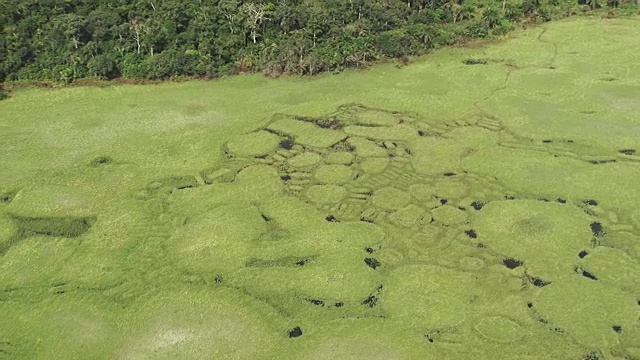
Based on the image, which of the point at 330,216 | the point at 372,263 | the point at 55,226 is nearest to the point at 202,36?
the point at 55,226

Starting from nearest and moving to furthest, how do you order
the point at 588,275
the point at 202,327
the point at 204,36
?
the point at 202,327, the point at 588,275, the point at 204,36

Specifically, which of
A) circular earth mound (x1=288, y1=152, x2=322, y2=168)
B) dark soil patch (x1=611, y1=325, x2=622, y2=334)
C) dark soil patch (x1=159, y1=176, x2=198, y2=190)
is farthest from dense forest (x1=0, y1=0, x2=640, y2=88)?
dark soil patch (x1=611, y1=325, x2=622, y2=334)

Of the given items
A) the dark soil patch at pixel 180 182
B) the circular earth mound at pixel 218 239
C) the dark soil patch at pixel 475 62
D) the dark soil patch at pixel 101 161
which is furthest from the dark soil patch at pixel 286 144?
the dark soil patch at pixel 475 62

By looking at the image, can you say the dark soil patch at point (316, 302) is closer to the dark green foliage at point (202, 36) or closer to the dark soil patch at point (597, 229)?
the dark soil patch at point (597, 229)

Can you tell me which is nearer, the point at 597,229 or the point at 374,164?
the point at 597,229

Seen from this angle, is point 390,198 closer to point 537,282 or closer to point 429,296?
point 429,296

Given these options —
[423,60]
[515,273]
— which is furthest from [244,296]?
[423,60]

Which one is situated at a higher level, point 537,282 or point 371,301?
point 537,282
